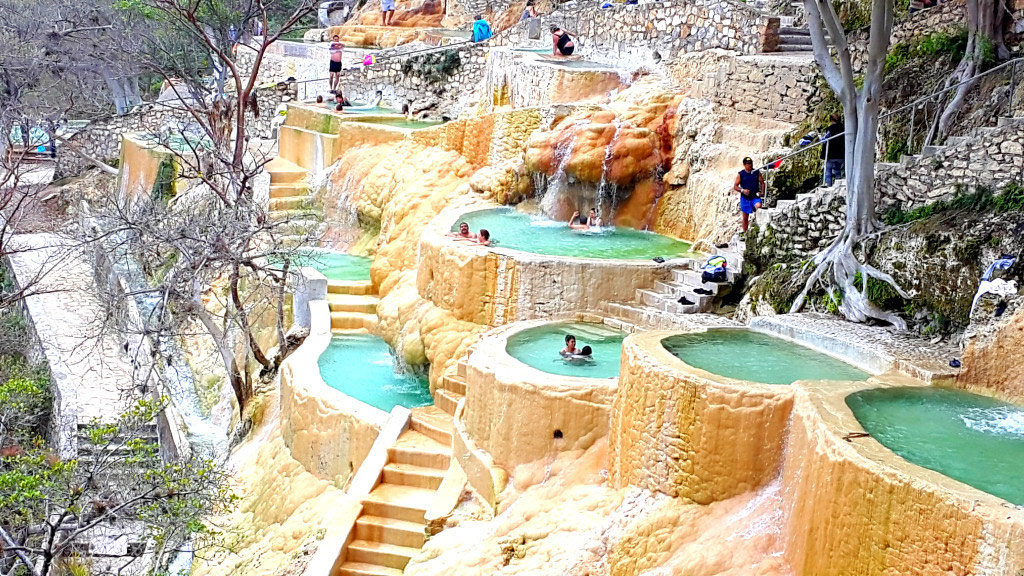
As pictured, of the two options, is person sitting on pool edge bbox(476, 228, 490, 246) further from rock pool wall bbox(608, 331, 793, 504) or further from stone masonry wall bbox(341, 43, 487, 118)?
stone masonry wall bbox(341, 43, 487, 118)

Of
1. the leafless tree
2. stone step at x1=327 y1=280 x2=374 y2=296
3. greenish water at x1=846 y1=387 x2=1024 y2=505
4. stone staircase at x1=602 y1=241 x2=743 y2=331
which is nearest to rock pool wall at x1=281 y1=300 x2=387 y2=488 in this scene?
stone step at x1=327 y1=280 x2=374 y2=296

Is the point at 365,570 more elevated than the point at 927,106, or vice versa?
the point at 927,106

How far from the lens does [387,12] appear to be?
36312mm

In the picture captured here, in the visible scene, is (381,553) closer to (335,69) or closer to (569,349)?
(569,349)

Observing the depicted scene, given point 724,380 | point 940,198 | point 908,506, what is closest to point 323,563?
point 724,380

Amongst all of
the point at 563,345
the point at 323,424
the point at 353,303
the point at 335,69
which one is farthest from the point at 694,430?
the point at 335,69

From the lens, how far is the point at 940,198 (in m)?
13.6

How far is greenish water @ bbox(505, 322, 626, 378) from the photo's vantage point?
13.8 metres

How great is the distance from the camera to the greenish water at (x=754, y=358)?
11.9m

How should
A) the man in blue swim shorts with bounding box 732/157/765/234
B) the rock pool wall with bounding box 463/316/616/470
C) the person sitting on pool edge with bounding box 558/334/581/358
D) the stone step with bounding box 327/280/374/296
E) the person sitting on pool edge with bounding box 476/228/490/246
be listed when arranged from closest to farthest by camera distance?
the rock pool wall with bounding box 463/316/616/470 < the person sitting on pool edge with bounding box 558/334/581/358 < the man in blue swim shorts with bounding box 732/157/765/234 < the person sitting on pool edge with bounding box 476/228/490/246 < the stone step with bounding box 327/280/374/296

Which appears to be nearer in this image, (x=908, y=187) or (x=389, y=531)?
(x=389, y=531)

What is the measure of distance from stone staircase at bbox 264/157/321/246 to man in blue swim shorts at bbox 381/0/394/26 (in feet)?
33.7

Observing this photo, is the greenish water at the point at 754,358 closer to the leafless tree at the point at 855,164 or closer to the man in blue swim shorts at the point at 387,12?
the leafless tree at the point at 855,164

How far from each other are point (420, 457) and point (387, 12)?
954 inches
